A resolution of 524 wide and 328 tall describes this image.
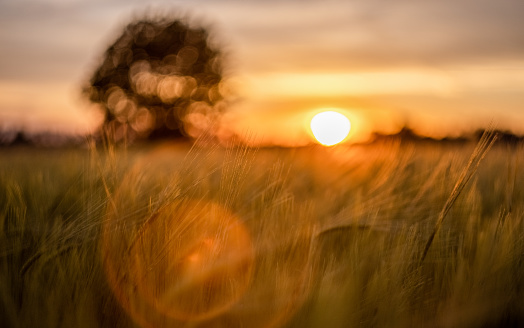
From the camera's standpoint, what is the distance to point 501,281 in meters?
0.90

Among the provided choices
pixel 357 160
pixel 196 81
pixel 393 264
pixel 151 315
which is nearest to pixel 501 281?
pixel 393 264

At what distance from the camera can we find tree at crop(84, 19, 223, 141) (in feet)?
32.6

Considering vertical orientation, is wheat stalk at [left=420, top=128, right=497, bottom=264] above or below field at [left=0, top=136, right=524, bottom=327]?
above

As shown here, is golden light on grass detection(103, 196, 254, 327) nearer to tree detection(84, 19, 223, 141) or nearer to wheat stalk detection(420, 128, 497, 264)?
wheat stalk detection(420, 128, 497, 264)

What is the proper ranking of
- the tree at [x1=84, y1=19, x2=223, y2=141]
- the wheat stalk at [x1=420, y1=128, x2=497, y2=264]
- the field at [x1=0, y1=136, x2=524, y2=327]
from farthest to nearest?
1. the tree at [x1=84, y1=19, x2=223, y2=141]
2. the wheat stalk at [x1=420, y1=128, x2=497, y2=264]
3. the field at [x1=0, y1=136, x2=524, y2=327]

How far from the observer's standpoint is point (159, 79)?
10.3 meters

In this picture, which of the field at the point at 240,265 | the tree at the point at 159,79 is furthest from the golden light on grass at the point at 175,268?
the tree at the point at 159,79

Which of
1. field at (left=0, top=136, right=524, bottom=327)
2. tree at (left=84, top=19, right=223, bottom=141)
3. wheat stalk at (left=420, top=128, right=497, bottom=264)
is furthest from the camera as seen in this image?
tree at (left=84, top=19, right=223, bottom=141)

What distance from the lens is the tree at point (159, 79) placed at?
9945 millimetres

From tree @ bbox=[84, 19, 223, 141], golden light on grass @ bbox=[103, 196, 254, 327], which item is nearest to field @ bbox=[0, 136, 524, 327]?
golden light on grass @ bbox=[103, 196, 254, 327]

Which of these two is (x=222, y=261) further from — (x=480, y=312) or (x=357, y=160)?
(x=357, y=160)

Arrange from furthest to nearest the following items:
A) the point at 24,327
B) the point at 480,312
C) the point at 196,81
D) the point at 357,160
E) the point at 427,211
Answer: the point at 196,81, the point at 357,160, the point at 427,211, the point at 480,312, the point at 24,327

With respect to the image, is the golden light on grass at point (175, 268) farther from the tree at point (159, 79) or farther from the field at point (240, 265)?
the tree at point (159, 79)

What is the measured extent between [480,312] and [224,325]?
0.43m
